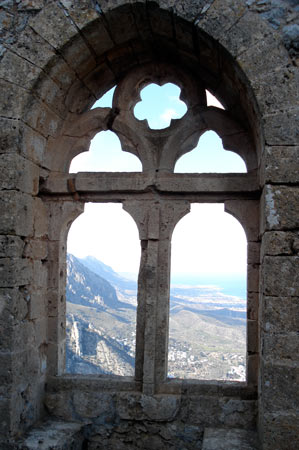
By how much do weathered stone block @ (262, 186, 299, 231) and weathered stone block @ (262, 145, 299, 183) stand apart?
0.23 ft

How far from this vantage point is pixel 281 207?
3.53 meters

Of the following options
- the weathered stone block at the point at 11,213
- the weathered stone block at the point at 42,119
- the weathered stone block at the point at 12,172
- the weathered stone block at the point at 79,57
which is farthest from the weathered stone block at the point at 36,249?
the weathered stone block at the point at 79,57

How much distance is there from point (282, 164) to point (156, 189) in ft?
4.44

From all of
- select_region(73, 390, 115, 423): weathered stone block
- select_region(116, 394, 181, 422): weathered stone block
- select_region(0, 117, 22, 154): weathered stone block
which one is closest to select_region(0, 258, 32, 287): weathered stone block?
select_region(0, 117, 22, 154): weathered stone block

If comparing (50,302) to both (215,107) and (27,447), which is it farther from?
(215,107)

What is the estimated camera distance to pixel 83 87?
15.4ft

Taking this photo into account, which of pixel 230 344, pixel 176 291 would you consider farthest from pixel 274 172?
pixel 176 291

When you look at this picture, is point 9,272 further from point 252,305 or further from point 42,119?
point 252,305

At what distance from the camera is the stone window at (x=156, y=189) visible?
433cm

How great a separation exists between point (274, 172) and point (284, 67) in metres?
0.87

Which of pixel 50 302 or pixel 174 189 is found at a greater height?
pixel 174 189

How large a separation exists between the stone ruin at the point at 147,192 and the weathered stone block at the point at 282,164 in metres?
0.01

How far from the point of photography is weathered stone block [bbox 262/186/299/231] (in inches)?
138

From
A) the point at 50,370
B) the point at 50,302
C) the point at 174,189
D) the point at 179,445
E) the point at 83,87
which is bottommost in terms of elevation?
the point at 179,445
